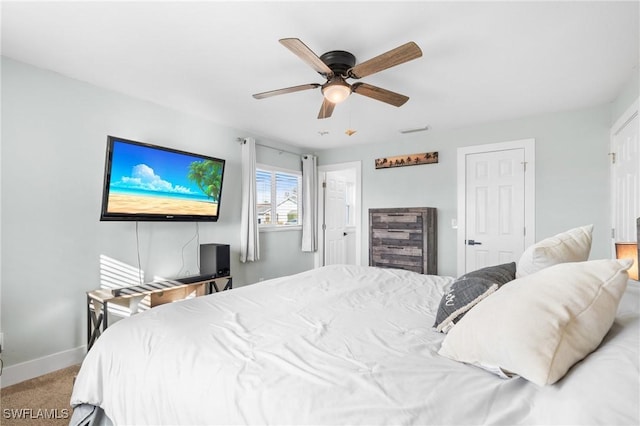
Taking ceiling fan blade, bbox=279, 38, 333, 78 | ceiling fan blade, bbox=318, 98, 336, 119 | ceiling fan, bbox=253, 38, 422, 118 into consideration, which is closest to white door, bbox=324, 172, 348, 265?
ceiling fan blade, bbox=318, 98, 336, 119

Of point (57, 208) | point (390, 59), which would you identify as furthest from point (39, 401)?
point (390, 59)

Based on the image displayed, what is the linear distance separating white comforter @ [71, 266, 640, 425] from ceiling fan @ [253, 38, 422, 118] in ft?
4.74

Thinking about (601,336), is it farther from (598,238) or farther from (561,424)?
(598,238)

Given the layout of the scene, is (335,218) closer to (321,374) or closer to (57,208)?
(57,208)

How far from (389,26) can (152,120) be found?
254 cm

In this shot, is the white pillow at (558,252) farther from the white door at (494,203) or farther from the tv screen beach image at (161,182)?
the tv screen beach image at (161,182)

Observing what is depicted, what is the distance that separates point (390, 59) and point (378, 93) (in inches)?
19.7

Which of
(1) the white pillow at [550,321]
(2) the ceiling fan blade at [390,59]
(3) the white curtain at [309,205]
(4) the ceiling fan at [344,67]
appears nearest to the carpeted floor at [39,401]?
(1) the white pillow at [550,321]

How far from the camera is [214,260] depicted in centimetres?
334

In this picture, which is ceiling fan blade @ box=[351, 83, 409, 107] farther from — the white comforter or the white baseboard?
the white baseboard

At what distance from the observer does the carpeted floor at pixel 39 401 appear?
74.4 inches

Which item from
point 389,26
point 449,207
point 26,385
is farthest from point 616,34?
point 26,385

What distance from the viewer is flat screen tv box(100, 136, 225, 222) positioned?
2.67 m

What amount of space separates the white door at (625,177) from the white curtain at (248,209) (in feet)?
12.5
